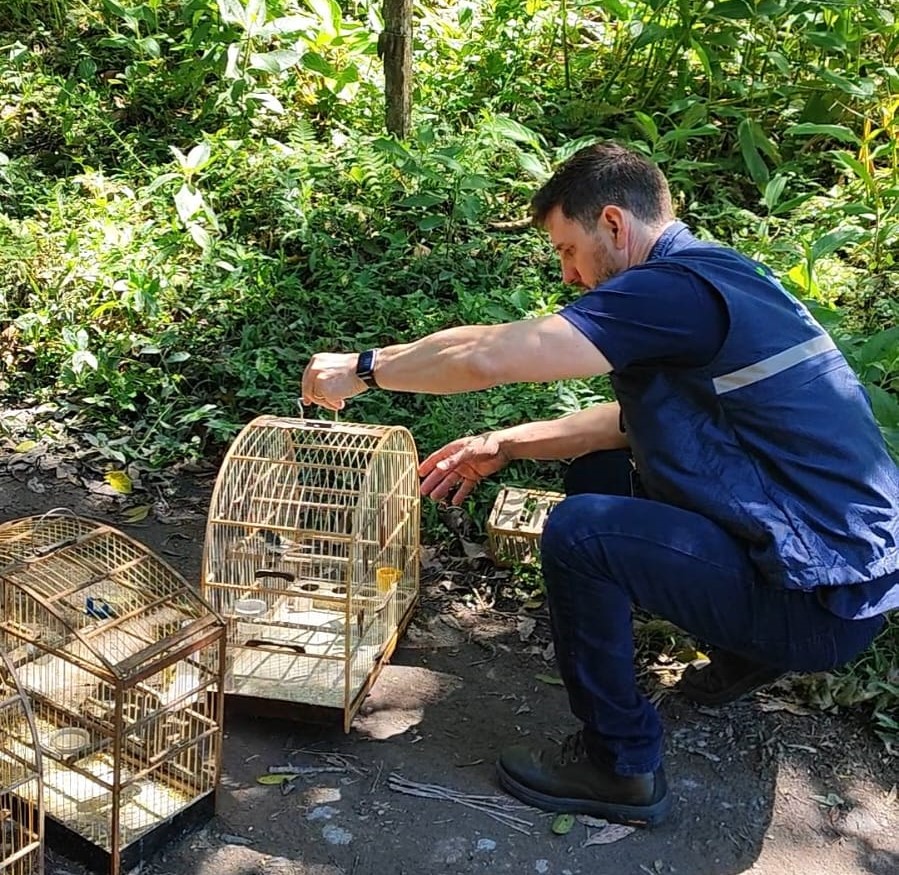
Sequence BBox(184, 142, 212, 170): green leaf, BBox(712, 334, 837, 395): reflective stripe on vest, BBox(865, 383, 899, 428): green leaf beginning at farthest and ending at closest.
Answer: BBox(184, 142, 212, 170): green leaf
BBox(865, 383, 899, 428): green leaf
BBox(712, 334, 837, 395): reflective stripe on vest

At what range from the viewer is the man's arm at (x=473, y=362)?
251 centimetres

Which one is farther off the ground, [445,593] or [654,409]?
[654,409]

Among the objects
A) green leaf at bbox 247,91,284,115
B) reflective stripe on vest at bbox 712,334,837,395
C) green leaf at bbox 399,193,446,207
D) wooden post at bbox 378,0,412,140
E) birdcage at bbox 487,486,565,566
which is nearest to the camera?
reflective stripe on vest at bbox 712,334,837,395

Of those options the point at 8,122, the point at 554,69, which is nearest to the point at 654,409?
the point at 554,69

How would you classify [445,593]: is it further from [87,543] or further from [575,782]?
[87,543]

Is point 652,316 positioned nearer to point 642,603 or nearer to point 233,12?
point 642,603

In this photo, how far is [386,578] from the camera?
10.9 ft

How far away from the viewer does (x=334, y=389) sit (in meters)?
2.79

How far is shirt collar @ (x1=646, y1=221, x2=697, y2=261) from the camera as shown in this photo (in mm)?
2688

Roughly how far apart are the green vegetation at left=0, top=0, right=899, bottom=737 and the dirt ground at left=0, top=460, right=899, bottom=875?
1.10 meters

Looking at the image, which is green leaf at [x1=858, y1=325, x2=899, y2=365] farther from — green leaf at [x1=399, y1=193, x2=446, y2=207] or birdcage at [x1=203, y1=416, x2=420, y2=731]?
green leaf at [x1=399, y1=193, x2=446, y2=207]

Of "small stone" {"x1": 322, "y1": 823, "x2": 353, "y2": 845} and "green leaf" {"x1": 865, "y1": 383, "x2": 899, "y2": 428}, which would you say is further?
"green leaf" {"x1": 865, "y1": 383, "x2": 899, "y2": 428}

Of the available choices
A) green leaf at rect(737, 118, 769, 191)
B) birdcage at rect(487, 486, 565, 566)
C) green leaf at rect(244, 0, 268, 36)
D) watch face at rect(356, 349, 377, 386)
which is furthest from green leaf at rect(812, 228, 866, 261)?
green leaf at rect(244, 0, 268, 36)

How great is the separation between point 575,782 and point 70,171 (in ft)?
15.2
